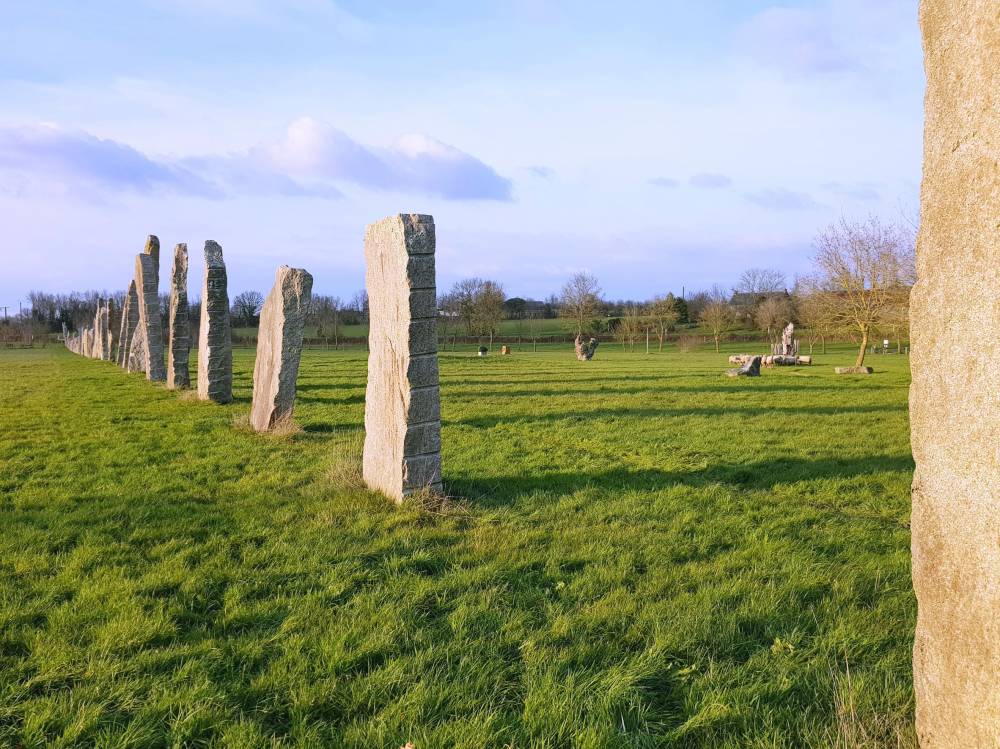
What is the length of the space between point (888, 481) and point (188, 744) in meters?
7.29

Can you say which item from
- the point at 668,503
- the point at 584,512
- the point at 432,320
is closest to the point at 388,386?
the point at 432,320

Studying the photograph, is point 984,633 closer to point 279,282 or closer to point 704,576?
point 704,576

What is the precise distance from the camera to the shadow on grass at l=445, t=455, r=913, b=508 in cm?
685

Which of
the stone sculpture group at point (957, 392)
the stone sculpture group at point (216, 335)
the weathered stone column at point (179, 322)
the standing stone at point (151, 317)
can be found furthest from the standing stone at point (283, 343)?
the standing stone at point (151, 317)

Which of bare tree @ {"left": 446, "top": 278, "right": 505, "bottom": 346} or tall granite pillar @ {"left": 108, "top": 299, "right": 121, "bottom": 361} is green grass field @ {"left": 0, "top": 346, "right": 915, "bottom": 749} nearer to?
tall granite pillar @ {"left": 108, "top": 299, "right": 121, "bottom": 361}

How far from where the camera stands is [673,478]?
7430mm

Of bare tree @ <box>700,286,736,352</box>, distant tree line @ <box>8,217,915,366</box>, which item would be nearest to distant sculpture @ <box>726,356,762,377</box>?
distant tree line @ <box>8,217,915,366</box>

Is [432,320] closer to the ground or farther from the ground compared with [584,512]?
farther from the ground

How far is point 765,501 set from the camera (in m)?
6.59

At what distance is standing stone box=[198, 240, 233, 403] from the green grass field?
4.46 metres

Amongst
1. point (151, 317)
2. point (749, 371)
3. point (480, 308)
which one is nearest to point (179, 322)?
point (151, 317)

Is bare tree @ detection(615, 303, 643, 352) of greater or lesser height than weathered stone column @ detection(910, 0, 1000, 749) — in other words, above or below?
above

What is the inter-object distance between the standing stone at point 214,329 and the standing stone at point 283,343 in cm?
336

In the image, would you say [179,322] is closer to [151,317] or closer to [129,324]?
[151,317]
